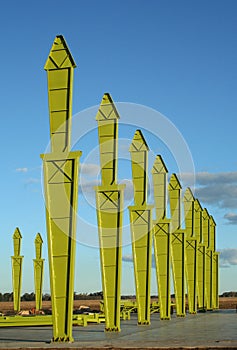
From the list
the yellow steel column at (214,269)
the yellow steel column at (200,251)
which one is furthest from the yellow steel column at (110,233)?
the yellow steel column at (214,269)

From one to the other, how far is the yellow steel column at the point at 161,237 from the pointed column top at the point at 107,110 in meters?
11.5

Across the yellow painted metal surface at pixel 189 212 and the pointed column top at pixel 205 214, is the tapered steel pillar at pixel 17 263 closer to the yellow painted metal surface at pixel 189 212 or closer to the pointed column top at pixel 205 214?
the yellow painted metal surface at pixel 189 212

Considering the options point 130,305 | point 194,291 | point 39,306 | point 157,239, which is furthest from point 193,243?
point 39,306

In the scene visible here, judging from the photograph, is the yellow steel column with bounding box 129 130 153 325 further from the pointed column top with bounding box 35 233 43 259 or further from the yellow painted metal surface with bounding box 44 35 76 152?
the pointed column top with bounding box 35 233 43 259

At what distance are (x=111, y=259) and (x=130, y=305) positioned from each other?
2565 centimetres

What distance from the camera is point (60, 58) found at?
87.5ft

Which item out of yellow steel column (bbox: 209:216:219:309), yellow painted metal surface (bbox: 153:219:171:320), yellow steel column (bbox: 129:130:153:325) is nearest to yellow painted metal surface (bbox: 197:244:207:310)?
yellow steel column (bbox: 209:216:219:309)

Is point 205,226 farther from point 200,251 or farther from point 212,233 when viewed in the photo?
point 200,251

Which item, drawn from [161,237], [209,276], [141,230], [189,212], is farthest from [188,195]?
[141,230]

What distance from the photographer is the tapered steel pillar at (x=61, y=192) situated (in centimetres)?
2505

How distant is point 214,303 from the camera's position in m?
68.3

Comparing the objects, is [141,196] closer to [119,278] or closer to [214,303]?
[119,278]

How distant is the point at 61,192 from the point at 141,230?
12.1 meters

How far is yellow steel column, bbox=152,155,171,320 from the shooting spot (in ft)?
136
